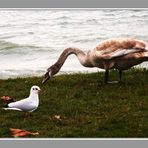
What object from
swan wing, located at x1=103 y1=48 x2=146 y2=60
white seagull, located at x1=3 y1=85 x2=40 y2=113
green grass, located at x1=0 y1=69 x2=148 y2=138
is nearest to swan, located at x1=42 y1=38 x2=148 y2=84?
swan wing, located at x1=103 y1=48 x2=146 y2=60

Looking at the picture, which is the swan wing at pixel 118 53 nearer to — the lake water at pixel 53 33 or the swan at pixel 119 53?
the swan at pixel 119 53

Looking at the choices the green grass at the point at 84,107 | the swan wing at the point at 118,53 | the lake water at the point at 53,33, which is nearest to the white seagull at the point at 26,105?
the green grass at the point at 84,107

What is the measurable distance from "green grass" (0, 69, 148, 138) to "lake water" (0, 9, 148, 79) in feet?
12.9

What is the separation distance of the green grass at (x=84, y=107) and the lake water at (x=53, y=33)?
3.93 metres

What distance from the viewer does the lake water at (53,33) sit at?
22.5 m

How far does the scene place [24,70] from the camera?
69.1 ft

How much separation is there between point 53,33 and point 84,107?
60.6 ft

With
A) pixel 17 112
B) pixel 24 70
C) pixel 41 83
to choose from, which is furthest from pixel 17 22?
pixel 17 112

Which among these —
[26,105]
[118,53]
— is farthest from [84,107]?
A: [118,53]

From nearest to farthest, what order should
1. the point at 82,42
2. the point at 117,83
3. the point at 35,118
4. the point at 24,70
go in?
the point at 35,118 → the point at 117,83 → the point at 24,70 → the point at 82,42

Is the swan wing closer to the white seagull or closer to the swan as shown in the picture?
the swan

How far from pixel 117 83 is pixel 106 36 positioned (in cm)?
1328

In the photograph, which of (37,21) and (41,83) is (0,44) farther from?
(41,83)

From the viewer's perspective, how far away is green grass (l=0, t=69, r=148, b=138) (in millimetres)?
12031
